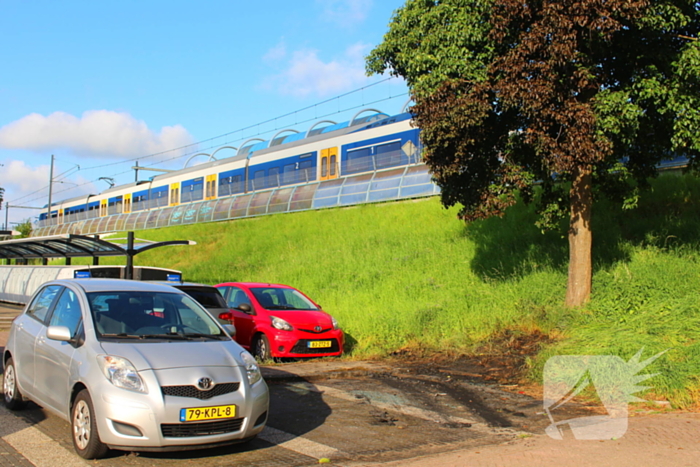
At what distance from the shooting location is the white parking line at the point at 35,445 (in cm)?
522

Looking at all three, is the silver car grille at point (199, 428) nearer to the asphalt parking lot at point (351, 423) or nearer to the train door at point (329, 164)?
the asphalt parking lot at point (351, 423)

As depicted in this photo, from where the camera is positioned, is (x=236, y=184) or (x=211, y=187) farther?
(x=211, y=187)

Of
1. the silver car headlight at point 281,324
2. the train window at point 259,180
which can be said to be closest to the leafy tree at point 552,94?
the silver car headlight at point 281,324

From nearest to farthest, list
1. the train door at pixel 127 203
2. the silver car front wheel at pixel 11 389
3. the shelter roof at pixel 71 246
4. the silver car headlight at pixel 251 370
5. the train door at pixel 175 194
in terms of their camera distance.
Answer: the silver car headlight at pixel 251 370 → the silver car front wheel at pixel 11 389 → the shelter roof at pixel 71 246 → the train door at pixel 175 194 → the train door at pixel 127 203

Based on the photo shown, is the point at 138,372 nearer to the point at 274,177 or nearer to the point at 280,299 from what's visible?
the point at 280,299

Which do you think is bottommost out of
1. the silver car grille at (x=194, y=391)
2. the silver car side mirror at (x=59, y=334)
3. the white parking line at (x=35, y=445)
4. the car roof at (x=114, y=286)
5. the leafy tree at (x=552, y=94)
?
the white parking line at (x=35, y=445)

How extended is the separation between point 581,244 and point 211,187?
30.3m

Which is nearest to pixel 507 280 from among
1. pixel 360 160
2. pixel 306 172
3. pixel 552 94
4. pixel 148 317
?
pixel 552 94

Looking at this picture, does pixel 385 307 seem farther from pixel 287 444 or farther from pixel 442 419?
pixel 287 444

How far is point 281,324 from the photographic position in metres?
11.4

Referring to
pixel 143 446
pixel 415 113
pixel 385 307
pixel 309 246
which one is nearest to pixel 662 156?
pixel 415 113

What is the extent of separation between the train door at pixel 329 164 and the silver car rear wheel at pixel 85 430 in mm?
24488

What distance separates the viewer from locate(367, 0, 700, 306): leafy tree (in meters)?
10.3

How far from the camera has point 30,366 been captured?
6.58m
